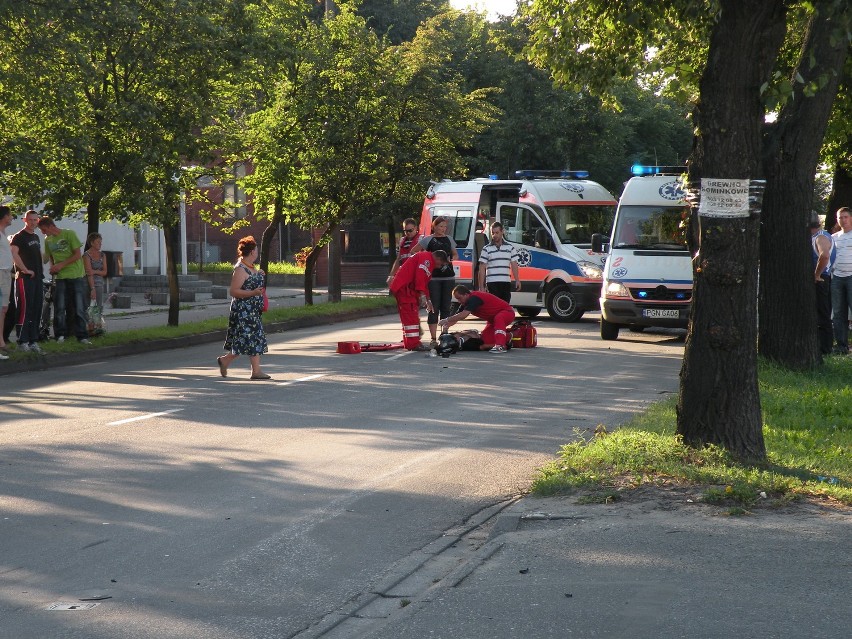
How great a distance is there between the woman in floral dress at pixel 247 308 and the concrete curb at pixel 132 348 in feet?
12.0

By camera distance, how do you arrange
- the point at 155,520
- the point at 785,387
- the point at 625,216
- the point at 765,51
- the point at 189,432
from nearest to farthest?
the point at 155,520 → the point at 765,51 → the point at 189,432 → the point at 785,387 → the point at 625,216

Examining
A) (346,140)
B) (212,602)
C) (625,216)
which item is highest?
(346,140)

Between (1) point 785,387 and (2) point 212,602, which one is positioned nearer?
(2) point 212,602

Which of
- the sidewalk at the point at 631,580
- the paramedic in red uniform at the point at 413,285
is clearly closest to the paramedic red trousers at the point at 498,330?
the paramedic in red uniform at the point at 413,285

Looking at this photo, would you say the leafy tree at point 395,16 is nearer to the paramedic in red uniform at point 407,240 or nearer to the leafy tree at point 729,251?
the paramedic in red uniform at point 407,240

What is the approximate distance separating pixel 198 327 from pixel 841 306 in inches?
450

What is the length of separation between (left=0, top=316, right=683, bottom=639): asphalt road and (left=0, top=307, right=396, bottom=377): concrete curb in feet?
1.35

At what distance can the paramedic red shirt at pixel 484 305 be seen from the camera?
684 inches

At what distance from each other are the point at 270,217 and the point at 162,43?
10.2 metres

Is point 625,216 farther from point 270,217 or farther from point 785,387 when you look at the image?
point 270,217

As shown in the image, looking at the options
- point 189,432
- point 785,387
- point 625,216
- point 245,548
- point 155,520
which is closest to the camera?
point 245,548

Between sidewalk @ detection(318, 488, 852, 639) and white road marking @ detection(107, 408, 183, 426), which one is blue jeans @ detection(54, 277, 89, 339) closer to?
white road marking @ detection(107, 408, 183, 426)

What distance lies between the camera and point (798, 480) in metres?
7.68

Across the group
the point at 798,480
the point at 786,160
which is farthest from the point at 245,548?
the point at 786,160
